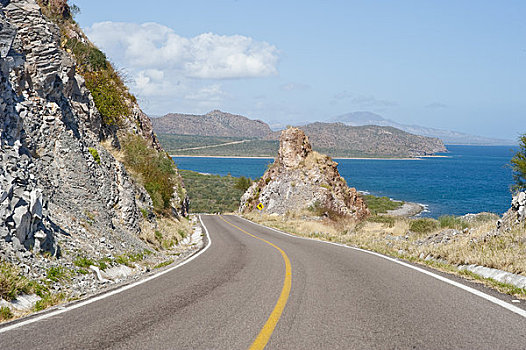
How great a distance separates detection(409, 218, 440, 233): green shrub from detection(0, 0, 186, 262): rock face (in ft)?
42.5

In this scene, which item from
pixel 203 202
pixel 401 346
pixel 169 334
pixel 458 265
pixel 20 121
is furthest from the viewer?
pixel 203 202

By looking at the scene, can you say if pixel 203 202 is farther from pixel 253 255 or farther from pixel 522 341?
pixel 522 341

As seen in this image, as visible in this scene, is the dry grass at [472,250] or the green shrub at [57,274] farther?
the dry grass at [472,250]

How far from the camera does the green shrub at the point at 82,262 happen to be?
9.39 meters

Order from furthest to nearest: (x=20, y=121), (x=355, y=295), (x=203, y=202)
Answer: (x=203, y=202) < (x=20, y=121) < (x=355, y=295)

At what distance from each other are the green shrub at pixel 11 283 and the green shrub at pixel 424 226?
659 inches

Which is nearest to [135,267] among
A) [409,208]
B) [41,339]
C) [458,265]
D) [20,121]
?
[20,121]

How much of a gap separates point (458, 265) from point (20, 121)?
12.1 m

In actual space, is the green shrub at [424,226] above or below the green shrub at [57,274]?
below

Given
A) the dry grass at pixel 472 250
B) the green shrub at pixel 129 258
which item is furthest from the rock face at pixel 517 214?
the green shrub at pixel 129 258

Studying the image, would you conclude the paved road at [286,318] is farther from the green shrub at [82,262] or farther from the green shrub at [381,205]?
the green shrub at [381,205]

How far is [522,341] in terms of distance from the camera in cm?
467

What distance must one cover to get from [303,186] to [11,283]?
42.8 meters

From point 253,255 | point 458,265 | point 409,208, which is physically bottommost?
point 409,208
